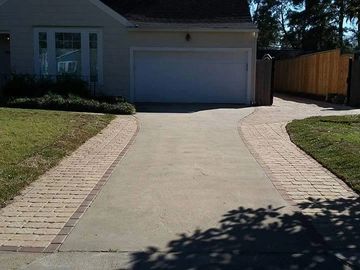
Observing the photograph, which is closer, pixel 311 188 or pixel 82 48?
pixel 311 188

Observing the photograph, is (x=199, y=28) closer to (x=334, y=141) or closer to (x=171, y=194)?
(x=334, y=141)

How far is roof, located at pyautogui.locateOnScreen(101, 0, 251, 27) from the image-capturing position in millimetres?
20453

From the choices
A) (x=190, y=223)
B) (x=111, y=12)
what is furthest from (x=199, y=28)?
(x=190, y=223)

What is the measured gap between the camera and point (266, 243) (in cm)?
494

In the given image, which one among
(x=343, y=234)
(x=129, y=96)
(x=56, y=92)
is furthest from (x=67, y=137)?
(x=129, y=96)

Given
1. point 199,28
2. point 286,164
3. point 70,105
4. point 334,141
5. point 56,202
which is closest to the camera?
point 56,202

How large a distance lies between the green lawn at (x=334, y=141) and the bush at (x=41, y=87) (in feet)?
27.9

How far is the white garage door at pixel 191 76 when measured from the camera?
20.6 m

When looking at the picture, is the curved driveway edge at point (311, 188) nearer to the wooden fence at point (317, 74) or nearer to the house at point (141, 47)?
the house at point (141, 47)

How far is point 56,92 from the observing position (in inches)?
733

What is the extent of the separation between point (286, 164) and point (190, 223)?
3.67m

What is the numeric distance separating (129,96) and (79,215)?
49.4 feet

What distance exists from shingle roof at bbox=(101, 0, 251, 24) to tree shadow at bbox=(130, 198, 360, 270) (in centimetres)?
1551

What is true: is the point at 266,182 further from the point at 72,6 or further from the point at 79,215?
the point at 72,6
